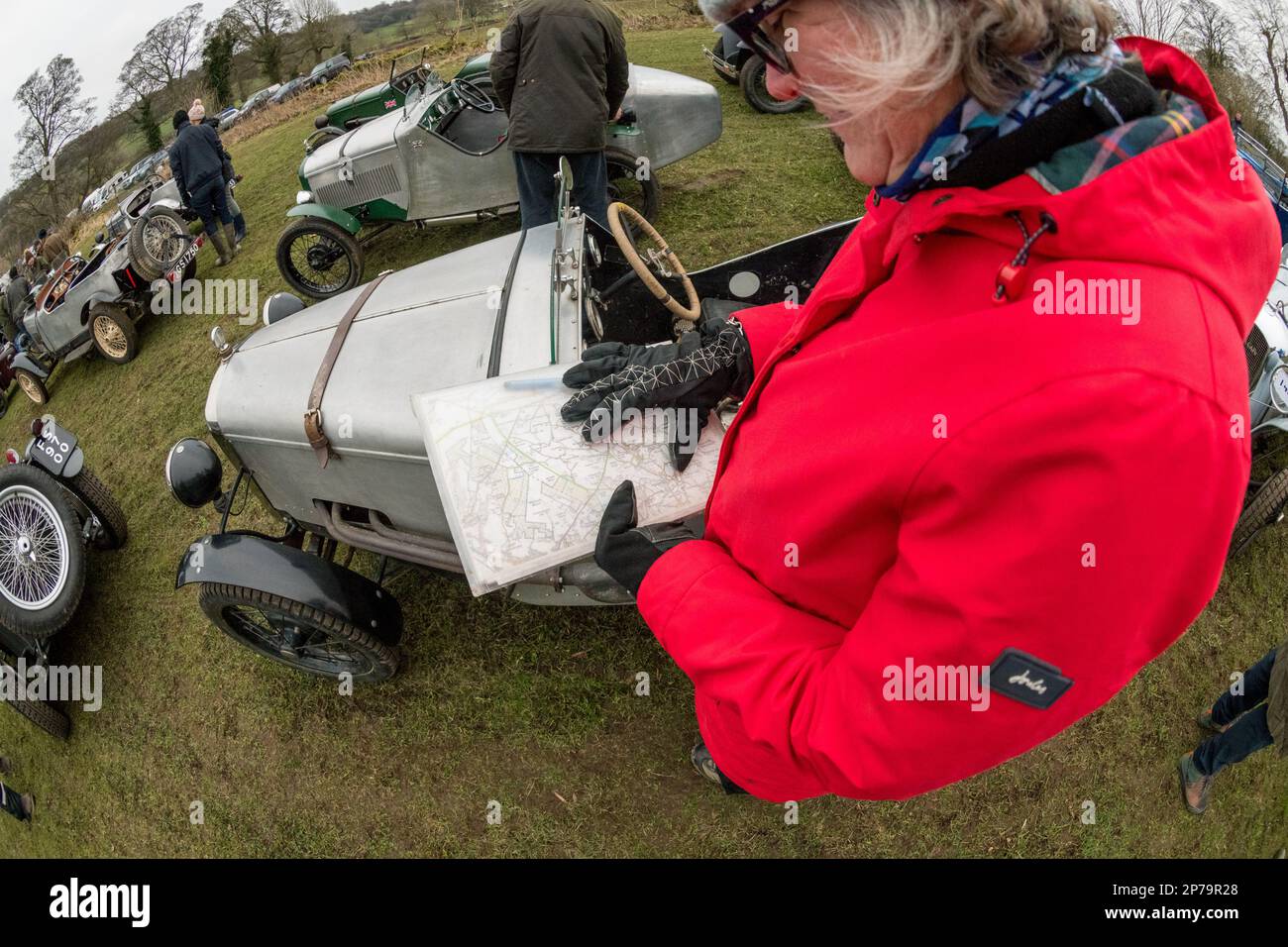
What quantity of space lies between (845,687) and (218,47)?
2931 centimetres

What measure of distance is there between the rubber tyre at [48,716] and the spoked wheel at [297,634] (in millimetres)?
1194

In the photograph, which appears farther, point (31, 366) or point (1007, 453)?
point (31, 366)

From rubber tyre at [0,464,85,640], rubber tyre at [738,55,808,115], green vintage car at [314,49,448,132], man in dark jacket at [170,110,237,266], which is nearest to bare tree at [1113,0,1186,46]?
rubber tyre at [738,55,808,115]

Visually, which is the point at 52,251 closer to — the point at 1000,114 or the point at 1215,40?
the point at 1000,114

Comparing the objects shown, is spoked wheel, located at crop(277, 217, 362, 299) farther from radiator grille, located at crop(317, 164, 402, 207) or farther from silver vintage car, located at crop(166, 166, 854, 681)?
silver vintage car, located at crop(166, 166, 854, 681)

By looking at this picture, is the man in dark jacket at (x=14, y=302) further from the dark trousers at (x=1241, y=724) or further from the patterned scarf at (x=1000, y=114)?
the dark trousers at (x=1241, y=724)

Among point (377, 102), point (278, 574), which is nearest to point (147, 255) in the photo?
point (377, 102)

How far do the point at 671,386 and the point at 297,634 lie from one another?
198 cm

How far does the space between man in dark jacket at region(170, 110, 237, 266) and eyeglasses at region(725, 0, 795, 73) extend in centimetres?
730

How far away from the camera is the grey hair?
0.81 meters

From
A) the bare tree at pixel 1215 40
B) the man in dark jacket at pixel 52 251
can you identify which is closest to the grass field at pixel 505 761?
the bare tree at pixel 1215 40

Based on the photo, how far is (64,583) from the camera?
11.4ft

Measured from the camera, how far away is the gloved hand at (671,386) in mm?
2113
